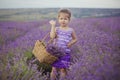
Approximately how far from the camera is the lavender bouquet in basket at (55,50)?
2.70m

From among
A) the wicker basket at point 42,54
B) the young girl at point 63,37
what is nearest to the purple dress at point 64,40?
the young girl at point 63,37

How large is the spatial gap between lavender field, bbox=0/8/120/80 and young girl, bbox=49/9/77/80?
0.08 m

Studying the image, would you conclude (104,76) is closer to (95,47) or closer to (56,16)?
(95,47)

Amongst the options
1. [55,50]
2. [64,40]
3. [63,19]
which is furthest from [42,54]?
[63,19]

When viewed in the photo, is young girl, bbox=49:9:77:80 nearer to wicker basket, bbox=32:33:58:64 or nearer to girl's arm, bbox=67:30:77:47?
girl's arm, bbox=67:30:77:47

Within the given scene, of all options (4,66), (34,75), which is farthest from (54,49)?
(4,66)

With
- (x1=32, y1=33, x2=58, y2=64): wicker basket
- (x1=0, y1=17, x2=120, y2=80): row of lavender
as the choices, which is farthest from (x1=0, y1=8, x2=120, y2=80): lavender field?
(x1=32, y1=33, x2=58, y2=64): wicker basket

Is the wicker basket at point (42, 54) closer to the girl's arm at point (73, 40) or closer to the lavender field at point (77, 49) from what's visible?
the lavender field at point (77, 49)

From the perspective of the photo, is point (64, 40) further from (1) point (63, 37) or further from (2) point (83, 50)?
(2) point (83, 50)

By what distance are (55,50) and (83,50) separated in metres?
0.30

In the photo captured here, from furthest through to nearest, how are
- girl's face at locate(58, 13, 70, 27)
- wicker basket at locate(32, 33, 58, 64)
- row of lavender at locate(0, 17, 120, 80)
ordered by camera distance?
girl's face at locate(58, 13, 70, 27) → wicker basket at locate(32, 33, 58, 64) → row of lavender at locate(0, 17, 120, 80)

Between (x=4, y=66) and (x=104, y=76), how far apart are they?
3.05 feet

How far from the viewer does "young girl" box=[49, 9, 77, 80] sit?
2.81 metres

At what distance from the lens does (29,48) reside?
298cm
